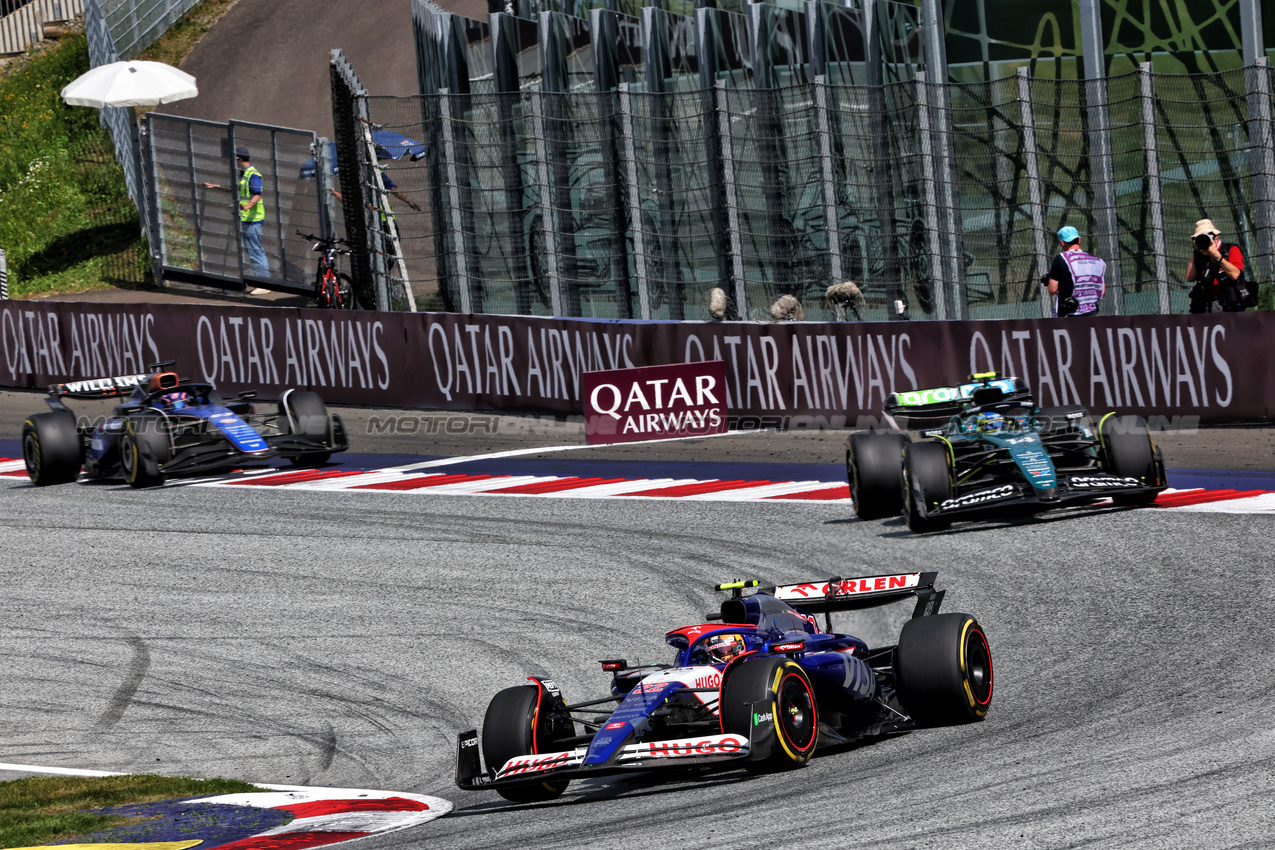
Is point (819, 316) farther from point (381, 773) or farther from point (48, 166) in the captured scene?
point (48, 166)

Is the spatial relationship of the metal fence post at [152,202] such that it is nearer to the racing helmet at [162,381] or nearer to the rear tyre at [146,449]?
the racing helmet at [162,381]

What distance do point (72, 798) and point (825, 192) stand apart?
1205 centimetres

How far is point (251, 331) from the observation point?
74.3 feet

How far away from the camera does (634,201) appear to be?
1948 centimetres

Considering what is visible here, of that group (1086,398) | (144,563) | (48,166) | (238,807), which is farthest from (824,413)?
(48,166)

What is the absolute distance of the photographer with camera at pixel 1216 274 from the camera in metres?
15.5

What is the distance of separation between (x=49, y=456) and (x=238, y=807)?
36.4 feet

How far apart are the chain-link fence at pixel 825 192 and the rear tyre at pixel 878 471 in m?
4.97

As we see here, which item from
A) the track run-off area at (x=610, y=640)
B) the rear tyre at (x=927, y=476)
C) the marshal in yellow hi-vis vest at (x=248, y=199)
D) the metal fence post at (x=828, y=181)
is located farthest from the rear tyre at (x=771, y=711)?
the marshal in yellow hi-vis vest at (x=248, y=199)

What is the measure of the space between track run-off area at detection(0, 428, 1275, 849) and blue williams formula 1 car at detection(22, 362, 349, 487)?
2.01 ft

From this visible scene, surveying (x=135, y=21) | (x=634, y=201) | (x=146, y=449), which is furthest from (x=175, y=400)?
(x=135, y=21)

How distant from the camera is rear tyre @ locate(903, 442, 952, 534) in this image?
12117 millimetres

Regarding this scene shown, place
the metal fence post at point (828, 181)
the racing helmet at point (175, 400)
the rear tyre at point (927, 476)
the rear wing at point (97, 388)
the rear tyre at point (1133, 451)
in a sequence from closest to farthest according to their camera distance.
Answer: the rear tyre at point (927, 476) → the rear tyre at point (1133, 451) → the racing helmet at point (175, 400) → the rear wing at point (97, 388) → the metal fence post at point (828, 181)

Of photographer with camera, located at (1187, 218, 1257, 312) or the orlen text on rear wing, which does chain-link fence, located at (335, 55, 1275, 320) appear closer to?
photographer with camera, located at (1187, 218, 1257, 312)
